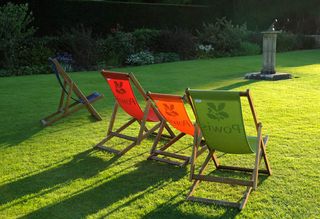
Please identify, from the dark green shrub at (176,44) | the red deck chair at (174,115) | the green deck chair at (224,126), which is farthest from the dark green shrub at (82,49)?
the green deck chair at (224,126)

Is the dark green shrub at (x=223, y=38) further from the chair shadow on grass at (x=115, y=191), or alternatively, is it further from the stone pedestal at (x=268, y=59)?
the chair shadow on grass at (x=115, y=191)

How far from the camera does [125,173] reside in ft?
16.5

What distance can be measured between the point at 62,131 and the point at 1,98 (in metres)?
4.04

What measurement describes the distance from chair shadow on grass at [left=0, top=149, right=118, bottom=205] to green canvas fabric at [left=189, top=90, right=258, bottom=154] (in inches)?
61.5

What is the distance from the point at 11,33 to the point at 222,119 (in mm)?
13653

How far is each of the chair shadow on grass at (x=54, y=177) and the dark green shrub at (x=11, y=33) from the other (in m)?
11.4

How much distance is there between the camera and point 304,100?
869 cm

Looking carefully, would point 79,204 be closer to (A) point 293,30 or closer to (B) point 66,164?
(B) point 66,164

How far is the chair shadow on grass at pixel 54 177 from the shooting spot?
4586 mm

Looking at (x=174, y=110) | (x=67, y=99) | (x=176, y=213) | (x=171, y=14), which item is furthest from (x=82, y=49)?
(x=176, y=213)


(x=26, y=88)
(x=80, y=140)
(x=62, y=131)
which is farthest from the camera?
(x=26, y=88)

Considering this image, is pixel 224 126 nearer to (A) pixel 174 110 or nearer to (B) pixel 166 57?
(A) pixel 174 110

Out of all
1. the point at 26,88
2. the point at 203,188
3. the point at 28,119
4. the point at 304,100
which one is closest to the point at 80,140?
the point at 28,119

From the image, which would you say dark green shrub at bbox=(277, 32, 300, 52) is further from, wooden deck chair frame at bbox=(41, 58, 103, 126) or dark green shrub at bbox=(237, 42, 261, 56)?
wooden deck chair frame at bbox=(41, 58, 103, 126)
